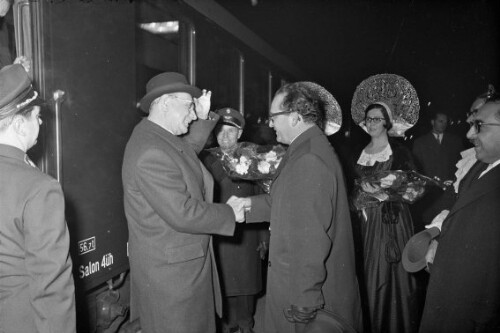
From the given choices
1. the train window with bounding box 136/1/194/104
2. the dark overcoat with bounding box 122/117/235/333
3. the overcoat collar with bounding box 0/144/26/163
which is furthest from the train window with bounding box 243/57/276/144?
the overcoat collar with bounding box 0/144/26/163

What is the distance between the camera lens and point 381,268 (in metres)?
3.00

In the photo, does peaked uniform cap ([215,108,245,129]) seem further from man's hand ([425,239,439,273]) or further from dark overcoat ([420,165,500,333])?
dark overcoat ([420,165,500,333])

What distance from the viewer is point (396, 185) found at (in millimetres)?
2893

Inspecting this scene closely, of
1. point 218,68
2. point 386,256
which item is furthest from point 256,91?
point 386,256

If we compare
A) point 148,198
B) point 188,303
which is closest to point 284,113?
point 148,198

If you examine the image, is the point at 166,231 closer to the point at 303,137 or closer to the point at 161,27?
the point at 303,137

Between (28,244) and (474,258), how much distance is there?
2006 mm

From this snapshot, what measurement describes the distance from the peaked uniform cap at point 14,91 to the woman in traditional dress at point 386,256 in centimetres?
249

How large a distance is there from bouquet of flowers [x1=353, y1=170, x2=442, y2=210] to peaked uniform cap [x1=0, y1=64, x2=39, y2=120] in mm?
2471

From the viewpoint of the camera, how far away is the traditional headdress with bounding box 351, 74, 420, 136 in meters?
3.40

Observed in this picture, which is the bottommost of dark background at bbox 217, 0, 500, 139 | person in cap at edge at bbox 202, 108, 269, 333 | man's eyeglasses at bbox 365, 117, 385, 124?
person in cap at edge at bbox 202, 108, 269, 333

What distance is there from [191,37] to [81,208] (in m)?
2.01

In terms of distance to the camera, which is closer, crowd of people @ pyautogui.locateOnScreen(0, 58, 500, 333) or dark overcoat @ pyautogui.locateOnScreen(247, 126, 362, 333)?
crowd of people @ pyautogui.locateOnScreen(0, 58, 500, 333)

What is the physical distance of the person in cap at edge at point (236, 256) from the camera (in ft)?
10.9
